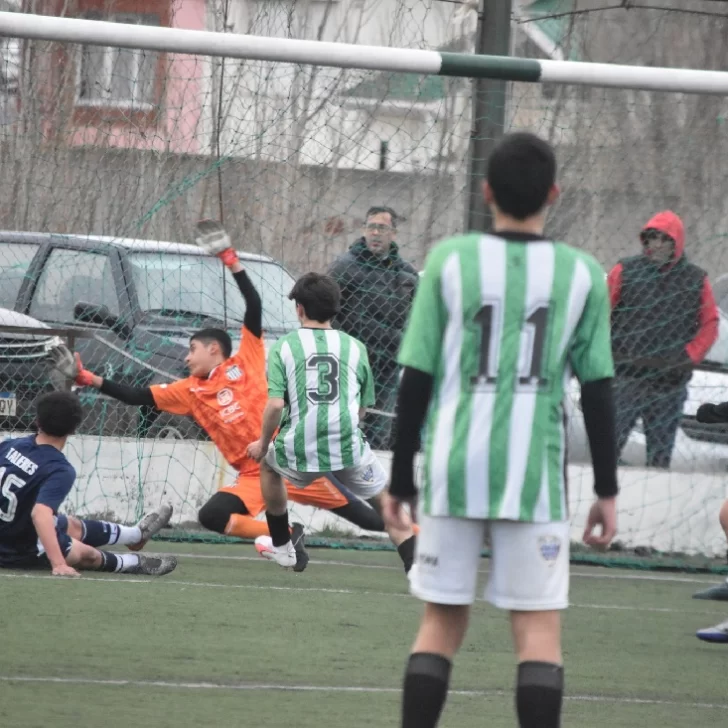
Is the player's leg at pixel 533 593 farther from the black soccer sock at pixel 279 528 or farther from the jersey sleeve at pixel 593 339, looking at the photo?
the black soccer sock at pixel 279 528

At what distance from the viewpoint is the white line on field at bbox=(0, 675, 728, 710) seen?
15.7 ft

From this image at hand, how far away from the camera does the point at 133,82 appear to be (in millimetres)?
9203

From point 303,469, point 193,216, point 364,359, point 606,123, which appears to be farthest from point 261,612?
point 606,123

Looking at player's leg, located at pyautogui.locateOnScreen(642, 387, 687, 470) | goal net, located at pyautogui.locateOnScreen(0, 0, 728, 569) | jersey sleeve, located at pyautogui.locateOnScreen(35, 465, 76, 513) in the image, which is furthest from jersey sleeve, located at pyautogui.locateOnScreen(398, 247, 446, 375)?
player's leg, located at pyautogui.locateOnScreen(642, 387, 687, 470)

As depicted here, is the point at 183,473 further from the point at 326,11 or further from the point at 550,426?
the point at 550,426

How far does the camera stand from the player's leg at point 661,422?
389 inches

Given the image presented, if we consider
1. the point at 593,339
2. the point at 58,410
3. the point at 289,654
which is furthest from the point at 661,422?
the point at 593,339

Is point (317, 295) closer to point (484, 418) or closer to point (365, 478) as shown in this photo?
point (365, 478)

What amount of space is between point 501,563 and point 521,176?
87 cm

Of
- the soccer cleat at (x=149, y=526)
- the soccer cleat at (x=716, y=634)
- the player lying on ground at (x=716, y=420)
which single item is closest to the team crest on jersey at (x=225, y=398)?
the soccer cleat at (x=149, y=526)

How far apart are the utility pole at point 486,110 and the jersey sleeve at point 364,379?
6.33 ft

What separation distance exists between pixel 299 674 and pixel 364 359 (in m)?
2.67

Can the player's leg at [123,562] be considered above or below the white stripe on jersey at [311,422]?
below

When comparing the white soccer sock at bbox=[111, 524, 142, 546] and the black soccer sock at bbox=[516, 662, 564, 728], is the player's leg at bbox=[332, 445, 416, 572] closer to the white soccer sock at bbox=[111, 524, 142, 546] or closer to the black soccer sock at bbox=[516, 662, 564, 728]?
the white soccer sock at bbox=[111, 524, 142, 546]
